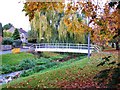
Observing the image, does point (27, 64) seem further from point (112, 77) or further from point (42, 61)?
point (112, 77)

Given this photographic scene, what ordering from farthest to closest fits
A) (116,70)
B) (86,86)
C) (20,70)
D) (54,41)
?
(20,70)
(54,41)
(86,86)
(116,70)

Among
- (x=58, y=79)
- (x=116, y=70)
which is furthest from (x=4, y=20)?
(x=116, y=70)

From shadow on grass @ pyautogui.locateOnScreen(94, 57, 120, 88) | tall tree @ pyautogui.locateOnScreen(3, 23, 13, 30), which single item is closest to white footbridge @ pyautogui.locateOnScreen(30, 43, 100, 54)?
tall tree @ pyautogui.locateOnScreen(3, 23, 13, 30)

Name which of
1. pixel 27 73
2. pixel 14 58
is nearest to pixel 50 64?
pixel 27 73

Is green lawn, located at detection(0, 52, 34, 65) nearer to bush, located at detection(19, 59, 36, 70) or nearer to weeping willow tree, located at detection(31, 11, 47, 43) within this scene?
bush, located at detection(19, 59, 36, 70)

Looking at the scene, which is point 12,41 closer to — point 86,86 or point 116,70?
point 86,86

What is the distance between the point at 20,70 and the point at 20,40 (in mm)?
806

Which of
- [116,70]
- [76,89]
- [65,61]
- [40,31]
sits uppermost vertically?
[40,31]

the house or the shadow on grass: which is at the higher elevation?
the house

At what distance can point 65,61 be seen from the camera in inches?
110

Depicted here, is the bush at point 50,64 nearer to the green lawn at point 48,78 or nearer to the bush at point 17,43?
the green lawn at point 48,78

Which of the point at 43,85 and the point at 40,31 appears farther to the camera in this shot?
the point at 40,31

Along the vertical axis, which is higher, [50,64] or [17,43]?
[17,43]

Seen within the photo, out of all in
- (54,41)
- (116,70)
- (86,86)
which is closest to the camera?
(116,70)
